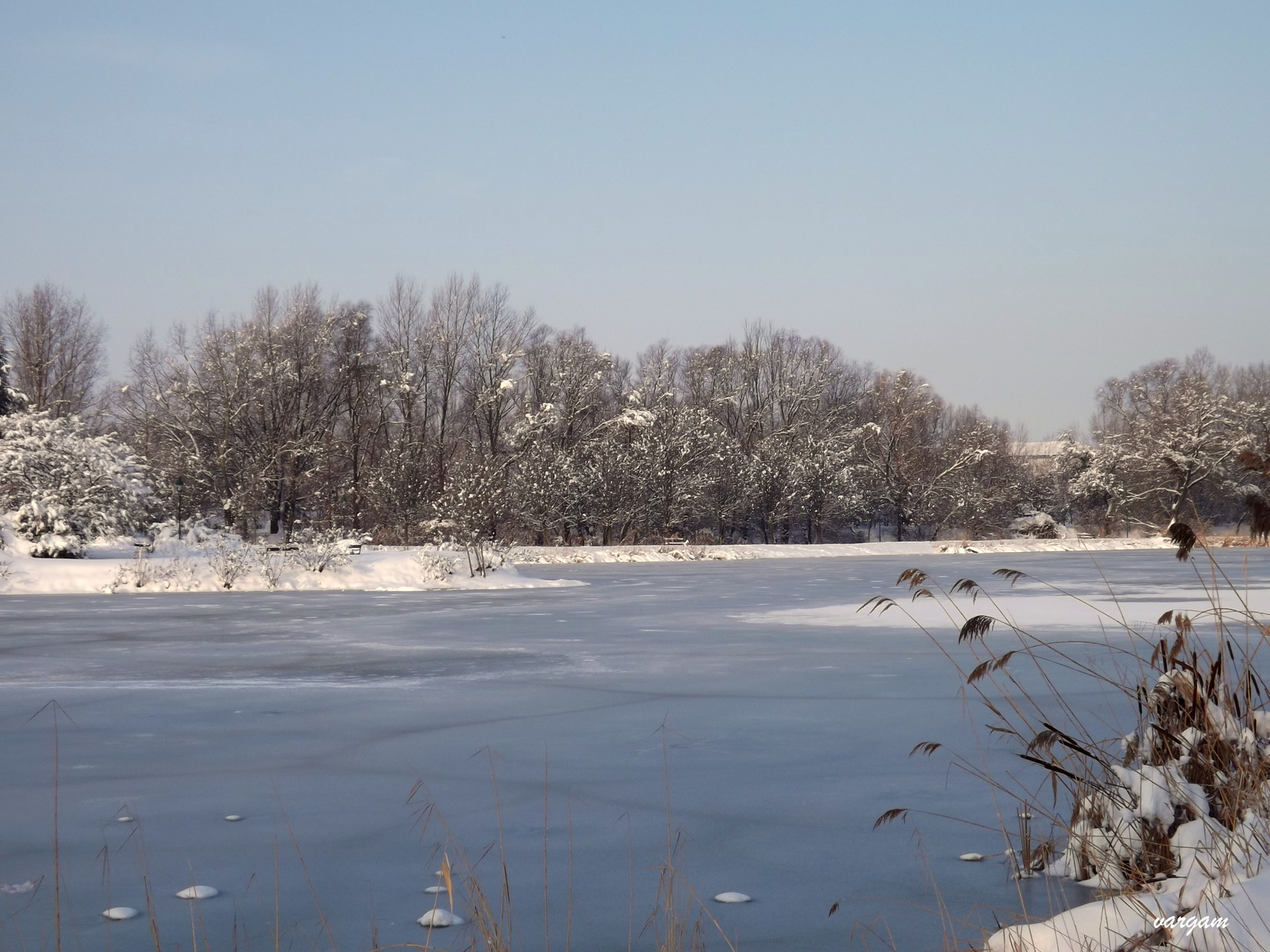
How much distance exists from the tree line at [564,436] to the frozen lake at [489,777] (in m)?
20.1

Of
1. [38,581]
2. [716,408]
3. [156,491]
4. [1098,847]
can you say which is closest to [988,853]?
[1098,847]

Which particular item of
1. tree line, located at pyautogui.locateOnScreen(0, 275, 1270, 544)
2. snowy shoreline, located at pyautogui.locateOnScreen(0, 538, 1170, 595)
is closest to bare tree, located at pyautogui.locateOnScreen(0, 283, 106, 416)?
tree line, located at pyautogui.locateOnScreen(0, 275, 1270, 544)

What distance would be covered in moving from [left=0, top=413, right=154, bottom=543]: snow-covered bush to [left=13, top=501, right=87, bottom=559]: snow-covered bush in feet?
0.12

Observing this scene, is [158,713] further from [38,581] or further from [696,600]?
[38,581]

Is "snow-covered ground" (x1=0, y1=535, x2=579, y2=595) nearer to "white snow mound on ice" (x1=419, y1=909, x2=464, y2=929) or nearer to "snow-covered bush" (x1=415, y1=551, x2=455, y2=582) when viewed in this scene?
"snow-covered bush" (x1=415, y1=551, x2=455, y2=582)

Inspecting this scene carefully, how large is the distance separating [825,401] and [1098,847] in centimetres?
6052

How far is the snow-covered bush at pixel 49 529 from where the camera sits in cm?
2259

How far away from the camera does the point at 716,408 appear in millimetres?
56656

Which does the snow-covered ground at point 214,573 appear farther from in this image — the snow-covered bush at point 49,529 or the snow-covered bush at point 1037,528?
the snow-covered bush at point 1037,528

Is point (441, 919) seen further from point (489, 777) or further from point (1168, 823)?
point (1168, 823)

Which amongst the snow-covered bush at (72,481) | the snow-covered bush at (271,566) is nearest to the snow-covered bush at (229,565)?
the snow-covered bush at (271,566)

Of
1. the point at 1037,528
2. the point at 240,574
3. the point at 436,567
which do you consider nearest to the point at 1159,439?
the point at 1037,528

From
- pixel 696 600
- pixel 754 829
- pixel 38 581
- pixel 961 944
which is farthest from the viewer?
pixel 38 581

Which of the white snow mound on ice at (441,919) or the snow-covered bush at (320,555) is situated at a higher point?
the snow-covered bush at (320,555)
